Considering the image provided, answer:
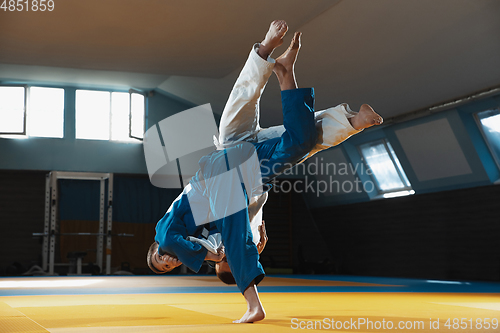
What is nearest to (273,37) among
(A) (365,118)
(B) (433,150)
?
(A) (365,118)

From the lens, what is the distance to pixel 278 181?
10.9 meters

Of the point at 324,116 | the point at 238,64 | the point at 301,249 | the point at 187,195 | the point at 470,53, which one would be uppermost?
the point at 238,64

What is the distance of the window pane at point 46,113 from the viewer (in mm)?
9508

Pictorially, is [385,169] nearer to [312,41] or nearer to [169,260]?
[312,41]

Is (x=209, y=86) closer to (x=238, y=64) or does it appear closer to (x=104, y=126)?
(x=238, y=64)

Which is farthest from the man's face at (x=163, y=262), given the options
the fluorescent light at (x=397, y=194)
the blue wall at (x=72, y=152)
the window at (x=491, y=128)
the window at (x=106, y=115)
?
the blue wall at (x=72, y=152)

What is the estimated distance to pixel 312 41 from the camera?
242 inches

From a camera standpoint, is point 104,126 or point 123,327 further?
point 104,126

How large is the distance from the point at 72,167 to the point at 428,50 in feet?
21.8

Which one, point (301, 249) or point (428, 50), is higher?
point (428, 50)

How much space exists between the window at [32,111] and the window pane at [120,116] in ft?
3.01

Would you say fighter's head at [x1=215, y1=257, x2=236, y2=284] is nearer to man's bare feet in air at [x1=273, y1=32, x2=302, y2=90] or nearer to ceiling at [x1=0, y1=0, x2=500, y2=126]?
man's bare feet in air at [x1=273, y1=32, x2=302, y2=90]

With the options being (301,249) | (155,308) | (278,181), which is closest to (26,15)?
(155,308)

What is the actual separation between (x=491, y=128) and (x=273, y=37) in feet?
18.4
